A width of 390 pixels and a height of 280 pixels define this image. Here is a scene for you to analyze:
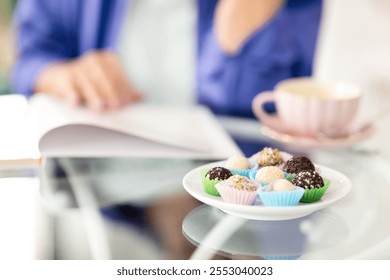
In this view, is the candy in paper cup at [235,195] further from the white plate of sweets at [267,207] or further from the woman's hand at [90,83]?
the woman's hand at [90,83]

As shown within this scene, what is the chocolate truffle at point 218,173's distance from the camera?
36 cm

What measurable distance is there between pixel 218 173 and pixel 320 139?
17 centimetres

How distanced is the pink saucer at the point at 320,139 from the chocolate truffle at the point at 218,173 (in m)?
0.15

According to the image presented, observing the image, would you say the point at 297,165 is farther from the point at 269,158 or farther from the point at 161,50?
the point at 161,50

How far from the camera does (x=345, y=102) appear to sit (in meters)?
0.51

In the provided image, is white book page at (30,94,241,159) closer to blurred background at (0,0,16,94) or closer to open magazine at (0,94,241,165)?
open magazine at (0,94,241,165)

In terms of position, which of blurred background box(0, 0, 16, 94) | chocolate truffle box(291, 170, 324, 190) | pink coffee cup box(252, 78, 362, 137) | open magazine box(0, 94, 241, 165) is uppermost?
chocolate truffle box(291, 170, 324, 190)

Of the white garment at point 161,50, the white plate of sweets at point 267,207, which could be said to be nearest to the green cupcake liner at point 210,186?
the white plate of sweets at point 267,207

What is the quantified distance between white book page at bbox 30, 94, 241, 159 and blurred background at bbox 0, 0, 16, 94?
45 cm

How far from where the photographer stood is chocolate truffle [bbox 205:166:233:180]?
0.36m

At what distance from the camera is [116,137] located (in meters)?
0.50

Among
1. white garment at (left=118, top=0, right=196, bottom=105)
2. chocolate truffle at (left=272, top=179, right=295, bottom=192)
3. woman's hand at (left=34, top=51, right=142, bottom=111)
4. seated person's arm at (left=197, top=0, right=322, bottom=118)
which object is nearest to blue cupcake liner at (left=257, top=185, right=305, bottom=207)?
chocolate truffle at (left=272, top=179, right=295, bottom=192)

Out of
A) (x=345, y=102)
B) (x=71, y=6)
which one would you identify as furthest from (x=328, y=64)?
(x=71, y=6)

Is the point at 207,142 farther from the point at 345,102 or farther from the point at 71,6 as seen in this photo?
the point at 71,6
